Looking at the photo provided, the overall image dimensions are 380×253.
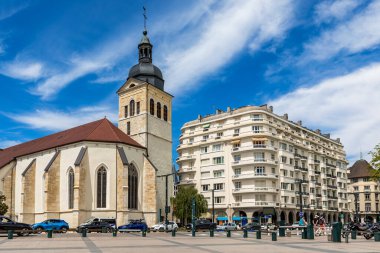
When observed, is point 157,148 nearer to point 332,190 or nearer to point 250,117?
point 250,117

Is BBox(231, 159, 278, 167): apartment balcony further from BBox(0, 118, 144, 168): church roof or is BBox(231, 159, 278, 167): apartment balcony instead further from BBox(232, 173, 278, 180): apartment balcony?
BBox(0, 118, 144, 168): church roof

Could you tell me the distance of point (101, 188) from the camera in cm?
4306

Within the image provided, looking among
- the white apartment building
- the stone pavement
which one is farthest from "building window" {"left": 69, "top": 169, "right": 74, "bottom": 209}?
the white apartment building

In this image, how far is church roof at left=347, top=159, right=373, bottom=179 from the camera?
91.4 meters

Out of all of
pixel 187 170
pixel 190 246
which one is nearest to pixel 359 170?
pixel 187 170

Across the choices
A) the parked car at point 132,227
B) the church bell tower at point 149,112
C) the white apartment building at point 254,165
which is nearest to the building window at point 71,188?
the parked car at point 132,227

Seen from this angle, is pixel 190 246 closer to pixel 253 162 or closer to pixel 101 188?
pixel 101 188

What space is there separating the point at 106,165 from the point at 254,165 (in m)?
24.2

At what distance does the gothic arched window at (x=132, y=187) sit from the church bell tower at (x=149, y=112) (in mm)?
4129

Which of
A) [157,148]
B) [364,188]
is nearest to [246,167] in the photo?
[157,148]

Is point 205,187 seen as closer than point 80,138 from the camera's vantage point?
No

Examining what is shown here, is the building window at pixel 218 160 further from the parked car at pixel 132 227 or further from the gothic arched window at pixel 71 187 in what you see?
the parked car at pixel 132 227

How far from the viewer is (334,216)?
75.6 metres

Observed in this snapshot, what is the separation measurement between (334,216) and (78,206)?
169 ft
